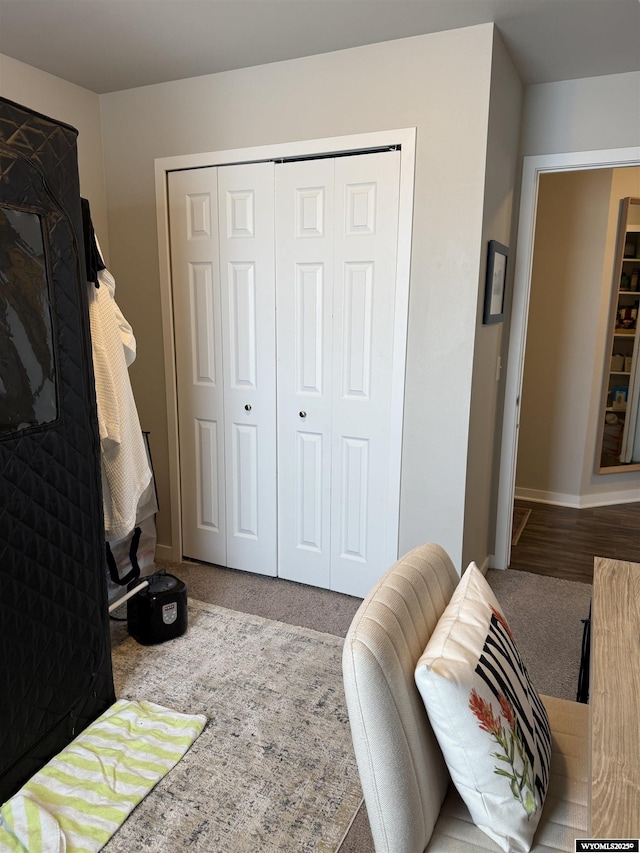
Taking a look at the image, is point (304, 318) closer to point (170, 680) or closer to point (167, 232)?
point (167, 232)

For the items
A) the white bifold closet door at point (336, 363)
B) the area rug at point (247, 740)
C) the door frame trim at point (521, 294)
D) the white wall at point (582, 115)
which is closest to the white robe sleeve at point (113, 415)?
the area rug at point (247, 740)

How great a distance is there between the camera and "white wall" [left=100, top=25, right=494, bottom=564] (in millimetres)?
2412

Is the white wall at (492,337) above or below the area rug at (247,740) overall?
above

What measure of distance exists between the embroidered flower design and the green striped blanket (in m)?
1.18

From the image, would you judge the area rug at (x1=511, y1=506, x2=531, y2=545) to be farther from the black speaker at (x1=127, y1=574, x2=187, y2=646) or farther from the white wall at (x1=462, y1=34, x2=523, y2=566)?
the black speaker at (x1=127, y1=574, x2=187, y2=646)

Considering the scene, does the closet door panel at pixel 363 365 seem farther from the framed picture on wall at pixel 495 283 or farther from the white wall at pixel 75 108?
the white wall at pixel 75 108

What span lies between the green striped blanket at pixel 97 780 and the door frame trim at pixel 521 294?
2008mm

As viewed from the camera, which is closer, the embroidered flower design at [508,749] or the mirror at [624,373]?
the embroidered flower design at [508,749]

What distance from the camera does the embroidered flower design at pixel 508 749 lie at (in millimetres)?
1058

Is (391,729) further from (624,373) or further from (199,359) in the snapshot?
(624,373)

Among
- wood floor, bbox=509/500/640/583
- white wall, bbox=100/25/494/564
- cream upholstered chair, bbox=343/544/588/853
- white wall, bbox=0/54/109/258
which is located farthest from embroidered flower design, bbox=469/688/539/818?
white wall, bbox=0/54/109/258

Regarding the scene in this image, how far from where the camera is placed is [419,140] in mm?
2486

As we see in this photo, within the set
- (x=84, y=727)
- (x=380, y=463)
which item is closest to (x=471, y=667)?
(x=84, y=727)

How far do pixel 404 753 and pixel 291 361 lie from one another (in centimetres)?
207
